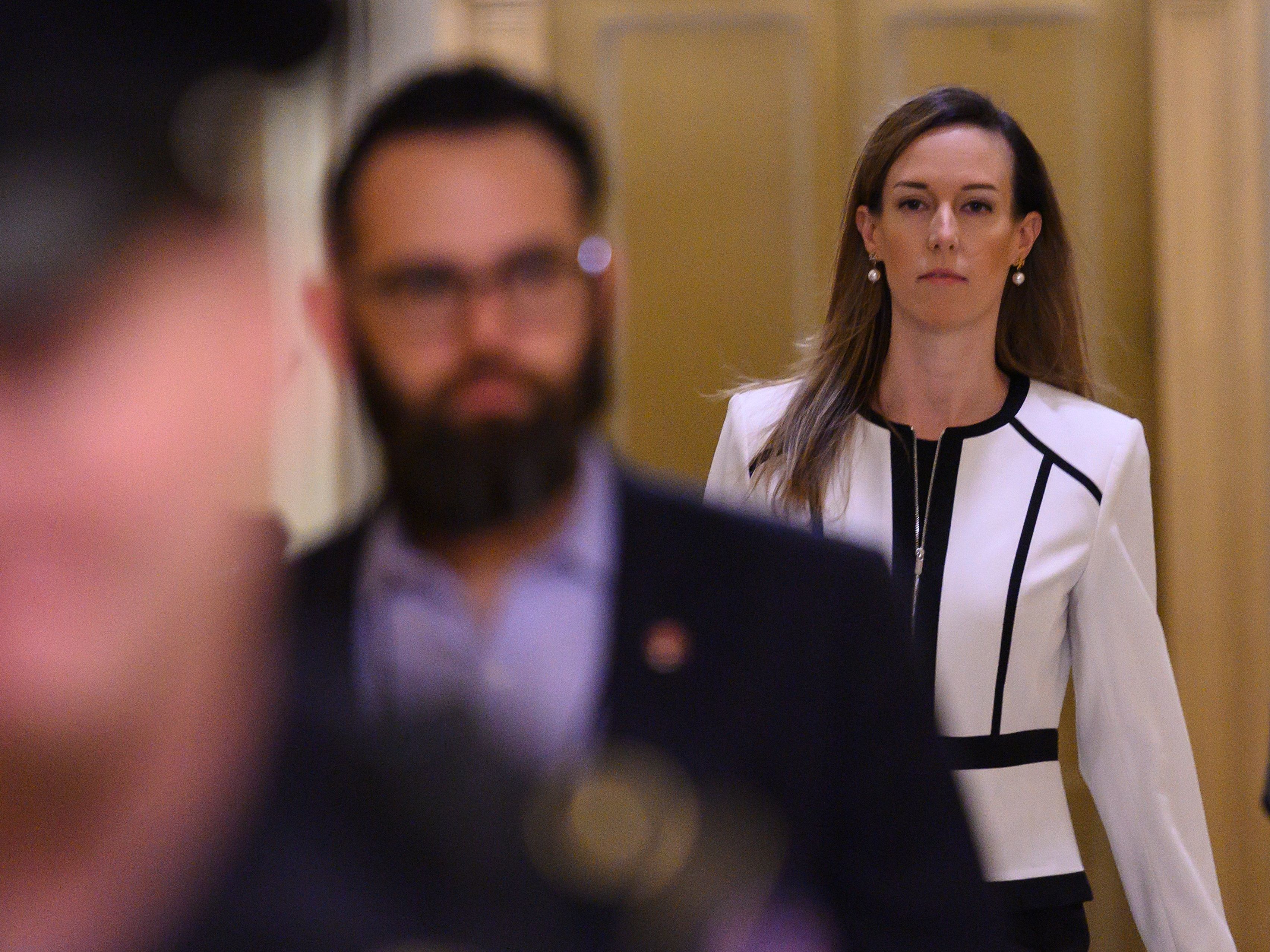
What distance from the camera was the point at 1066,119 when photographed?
0.78 metres

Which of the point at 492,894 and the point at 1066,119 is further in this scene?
the point at 1066,119

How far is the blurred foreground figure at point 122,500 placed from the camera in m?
0.42

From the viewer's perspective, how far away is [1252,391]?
2.51 feet

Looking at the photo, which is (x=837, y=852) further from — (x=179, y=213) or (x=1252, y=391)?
(x=1252, y=391)

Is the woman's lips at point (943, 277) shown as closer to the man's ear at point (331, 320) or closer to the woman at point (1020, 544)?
the woman at point (1020, 544)

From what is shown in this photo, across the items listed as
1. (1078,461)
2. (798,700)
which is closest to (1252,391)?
(1078,461)

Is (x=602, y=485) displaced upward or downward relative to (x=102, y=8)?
downward

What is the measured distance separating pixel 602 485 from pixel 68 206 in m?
0.19

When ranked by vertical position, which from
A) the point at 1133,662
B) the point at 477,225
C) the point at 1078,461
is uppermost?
the point at 477,225

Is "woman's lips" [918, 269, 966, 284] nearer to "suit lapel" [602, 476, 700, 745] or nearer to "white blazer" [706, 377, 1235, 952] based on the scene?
"white blazer" [706, 377, 1235, 952]

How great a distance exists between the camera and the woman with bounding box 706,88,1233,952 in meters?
0.79

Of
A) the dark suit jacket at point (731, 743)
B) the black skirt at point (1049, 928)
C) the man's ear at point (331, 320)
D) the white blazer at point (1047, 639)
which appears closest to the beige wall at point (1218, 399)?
the white blazer at point (1047, 639)

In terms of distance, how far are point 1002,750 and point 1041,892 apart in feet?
0.30

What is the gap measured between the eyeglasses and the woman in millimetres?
321
